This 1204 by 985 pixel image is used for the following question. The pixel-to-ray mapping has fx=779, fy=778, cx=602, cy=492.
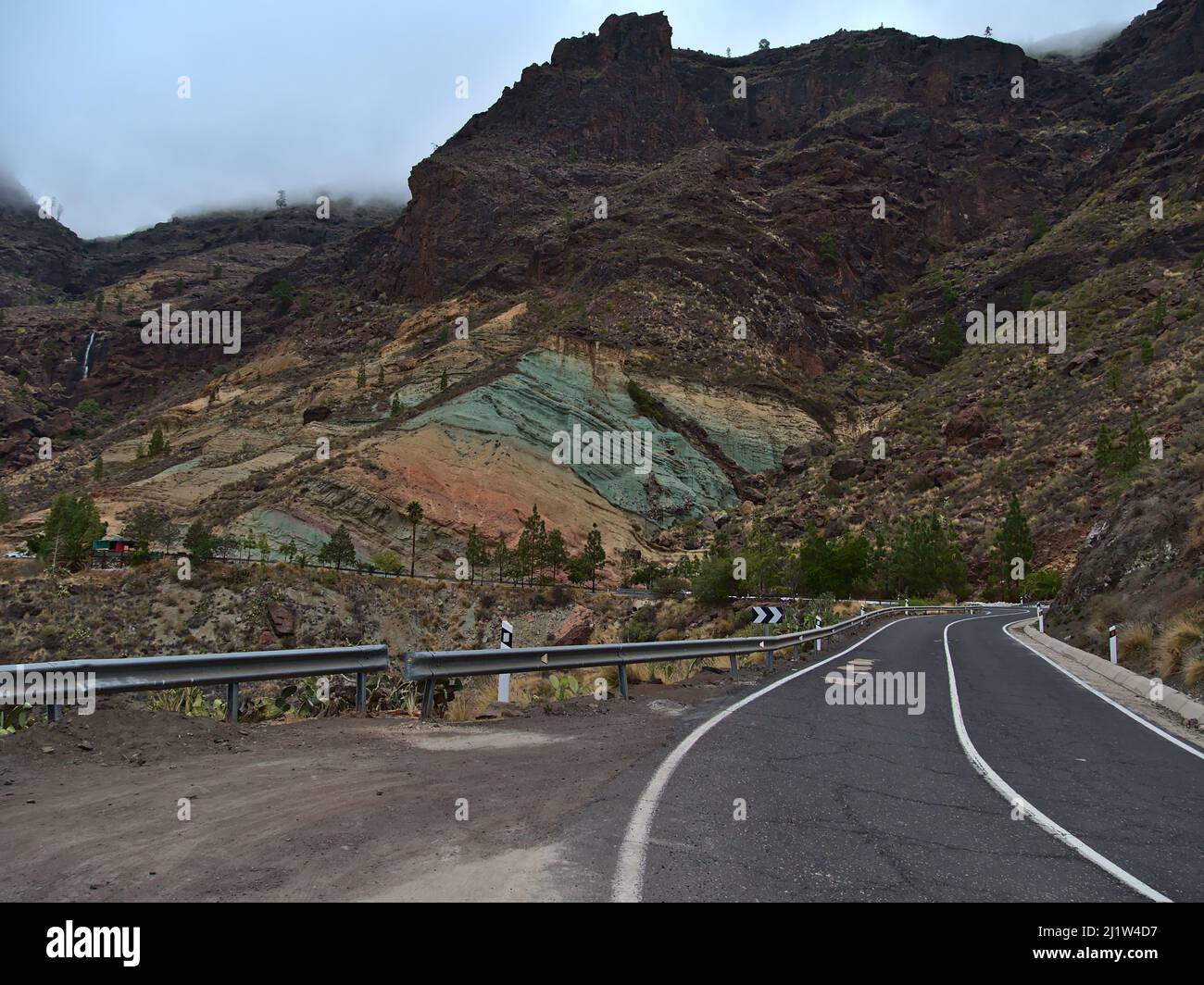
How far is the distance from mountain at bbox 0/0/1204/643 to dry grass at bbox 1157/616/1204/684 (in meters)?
2.35

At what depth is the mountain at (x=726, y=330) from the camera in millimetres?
62000

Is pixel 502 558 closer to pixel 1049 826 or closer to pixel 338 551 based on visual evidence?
pixel 338 551

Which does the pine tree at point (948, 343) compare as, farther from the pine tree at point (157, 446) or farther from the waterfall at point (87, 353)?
the waterfall at point (87, 353)

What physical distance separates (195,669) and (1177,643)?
16.2 m

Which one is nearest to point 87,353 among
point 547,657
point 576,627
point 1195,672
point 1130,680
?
point 576,627

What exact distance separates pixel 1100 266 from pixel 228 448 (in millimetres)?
98917

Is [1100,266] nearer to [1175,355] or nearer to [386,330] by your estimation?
[1175,355]

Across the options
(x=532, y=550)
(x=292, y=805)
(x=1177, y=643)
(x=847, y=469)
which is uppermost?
(x=847, y=469)

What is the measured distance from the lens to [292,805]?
213 inches

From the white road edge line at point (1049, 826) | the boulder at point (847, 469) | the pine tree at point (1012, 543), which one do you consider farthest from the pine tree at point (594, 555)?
the white road edge line at point (1049, 826)

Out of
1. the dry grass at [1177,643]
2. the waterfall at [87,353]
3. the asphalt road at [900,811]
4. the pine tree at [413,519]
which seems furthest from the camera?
the waterfall at [87,353]

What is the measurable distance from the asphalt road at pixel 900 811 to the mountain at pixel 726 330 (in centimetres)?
1068

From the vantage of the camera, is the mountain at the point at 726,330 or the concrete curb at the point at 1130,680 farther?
the mountain at the point at 726,330

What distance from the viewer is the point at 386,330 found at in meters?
117
